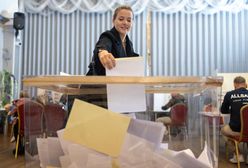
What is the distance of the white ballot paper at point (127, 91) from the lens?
53 centimetres

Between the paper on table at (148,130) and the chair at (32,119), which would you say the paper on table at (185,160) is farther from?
the chair at (32,119)

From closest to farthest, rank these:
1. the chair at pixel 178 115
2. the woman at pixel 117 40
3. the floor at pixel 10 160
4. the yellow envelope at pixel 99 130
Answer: the yellow envelope at pixel 99 130 → the chair at pixel 178 115 → the woman at pixel 117 40 → the floor at pixel 10 160

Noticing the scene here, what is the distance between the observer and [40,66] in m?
6.38

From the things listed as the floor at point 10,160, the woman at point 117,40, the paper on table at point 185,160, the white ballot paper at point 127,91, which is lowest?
the floor at point 10,160

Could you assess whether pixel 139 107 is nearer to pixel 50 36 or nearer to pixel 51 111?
pixel 51 111

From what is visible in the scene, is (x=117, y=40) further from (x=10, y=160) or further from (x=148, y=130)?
(x=10, y=160)

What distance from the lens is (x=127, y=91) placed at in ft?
1.80

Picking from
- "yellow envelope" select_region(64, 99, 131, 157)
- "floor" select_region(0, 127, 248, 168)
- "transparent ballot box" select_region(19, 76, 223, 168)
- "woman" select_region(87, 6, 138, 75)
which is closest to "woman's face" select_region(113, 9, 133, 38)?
"woman" select_region(87, 6, 138, 75)

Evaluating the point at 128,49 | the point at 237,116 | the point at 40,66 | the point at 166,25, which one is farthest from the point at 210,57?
the point at 128,49

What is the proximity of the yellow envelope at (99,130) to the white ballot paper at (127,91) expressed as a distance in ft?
0.16

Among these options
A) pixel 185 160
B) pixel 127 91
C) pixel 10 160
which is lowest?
pixel 10 160

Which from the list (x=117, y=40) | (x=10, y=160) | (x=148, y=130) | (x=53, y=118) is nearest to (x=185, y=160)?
(x=148, y=130)

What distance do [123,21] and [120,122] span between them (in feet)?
1.32

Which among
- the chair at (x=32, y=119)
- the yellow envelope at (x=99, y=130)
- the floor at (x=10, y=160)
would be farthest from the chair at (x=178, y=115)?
the floor at (x=10, y=160)
